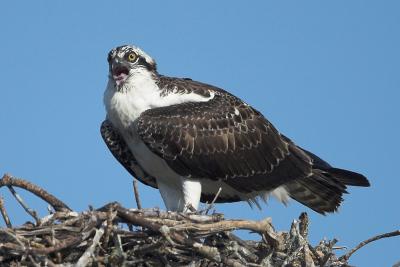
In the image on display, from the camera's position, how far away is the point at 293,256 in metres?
9.60

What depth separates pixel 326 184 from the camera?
40.3ft

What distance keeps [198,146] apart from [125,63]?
135 cm

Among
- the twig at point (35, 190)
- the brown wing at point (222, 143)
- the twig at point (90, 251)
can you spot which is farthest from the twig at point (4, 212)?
the brown wing at point (222, 143)

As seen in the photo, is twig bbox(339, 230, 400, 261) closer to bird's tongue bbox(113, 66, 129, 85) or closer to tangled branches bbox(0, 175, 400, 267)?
tangled branches bbox(0, 175, 400, 267)

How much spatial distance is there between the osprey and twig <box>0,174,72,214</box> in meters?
1.74

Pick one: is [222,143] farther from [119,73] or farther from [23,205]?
[23,205]

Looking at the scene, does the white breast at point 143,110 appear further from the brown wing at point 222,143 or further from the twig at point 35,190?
the twig at point 35,190

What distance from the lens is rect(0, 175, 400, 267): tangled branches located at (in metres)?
8.66

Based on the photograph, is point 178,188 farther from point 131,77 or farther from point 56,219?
point 56,219

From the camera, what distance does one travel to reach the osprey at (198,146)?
11414mm

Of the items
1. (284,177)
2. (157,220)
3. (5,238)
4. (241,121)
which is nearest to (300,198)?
(284,177)

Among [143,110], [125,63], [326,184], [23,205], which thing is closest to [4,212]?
[23,205]

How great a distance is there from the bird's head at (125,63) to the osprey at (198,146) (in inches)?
0.5

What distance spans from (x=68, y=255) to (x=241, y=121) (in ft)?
12.5
